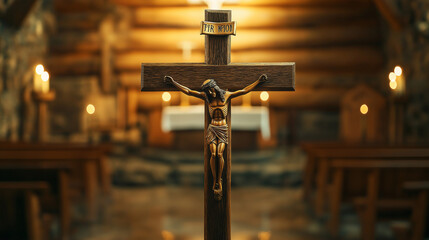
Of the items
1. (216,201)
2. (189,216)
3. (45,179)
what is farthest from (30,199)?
(189,216)

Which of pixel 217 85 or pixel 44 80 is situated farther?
pixel 44 80

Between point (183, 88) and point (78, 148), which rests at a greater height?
point (183, 88)

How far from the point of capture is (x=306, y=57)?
29.8 feet

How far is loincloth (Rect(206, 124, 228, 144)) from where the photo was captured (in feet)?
8.38

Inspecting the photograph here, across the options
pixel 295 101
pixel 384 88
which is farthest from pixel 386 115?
pixel 295 101

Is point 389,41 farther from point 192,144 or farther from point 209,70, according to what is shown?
point 209,70

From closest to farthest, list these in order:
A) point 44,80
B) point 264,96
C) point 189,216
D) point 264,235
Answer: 1. point 264,235
2. point 189,216
3. point 44,80
4. point 264,96

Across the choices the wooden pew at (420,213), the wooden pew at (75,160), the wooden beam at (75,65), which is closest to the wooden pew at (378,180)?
the wooden pew at (420,213)

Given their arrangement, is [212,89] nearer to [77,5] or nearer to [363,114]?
[363,114]

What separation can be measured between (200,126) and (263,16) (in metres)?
2.91

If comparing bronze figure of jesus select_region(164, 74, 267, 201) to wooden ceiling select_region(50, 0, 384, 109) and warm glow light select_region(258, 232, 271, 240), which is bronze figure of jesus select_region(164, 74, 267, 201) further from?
wooden ceiling select_region(50, 0, 384, 109)

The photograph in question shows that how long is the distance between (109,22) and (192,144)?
3.35 metres

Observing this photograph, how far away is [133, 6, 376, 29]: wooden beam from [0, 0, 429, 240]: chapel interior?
0.8 inches

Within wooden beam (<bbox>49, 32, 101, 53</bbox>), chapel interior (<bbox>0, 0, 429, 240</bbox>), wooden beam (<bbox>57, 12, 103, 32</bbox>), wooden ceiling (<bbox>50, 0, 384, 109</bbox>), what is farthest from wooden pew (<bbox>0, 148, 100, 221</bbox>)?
wooden beam (<bbox>57, 12, 103, 32</bbox>)
